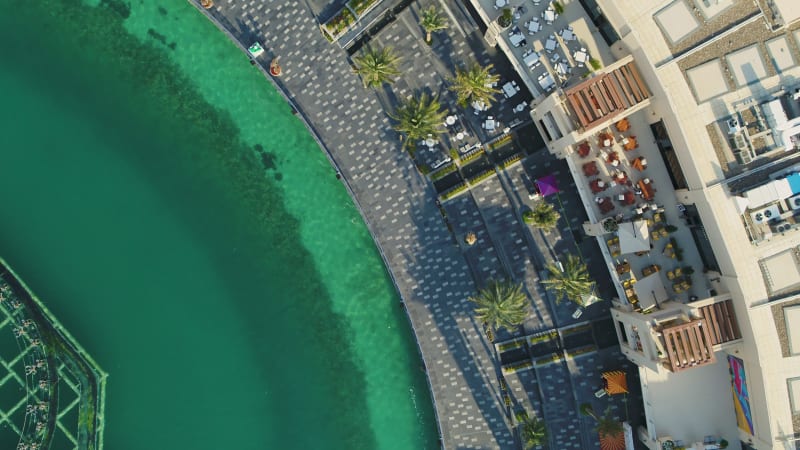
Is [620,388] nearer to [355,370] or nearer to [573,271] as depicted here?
[573,271]

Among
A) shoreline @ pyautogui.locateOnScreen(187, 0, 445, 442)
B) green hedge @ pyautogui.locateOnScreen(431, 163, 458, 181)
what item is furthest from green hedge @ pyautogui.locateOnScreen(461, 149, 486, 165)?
shoreline @ pyautogui.locateOnScreen(187, 0, 445, 442)

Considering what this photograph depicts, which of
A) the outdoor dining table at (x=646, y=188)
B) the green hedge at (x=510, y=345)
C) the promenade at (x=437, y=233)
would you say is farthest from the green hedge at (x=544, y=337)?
the outdoor dining table at (x=646, y=188)

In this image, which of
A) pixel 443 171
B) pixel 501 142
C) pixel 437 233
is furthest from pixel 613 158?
pixel 437 233

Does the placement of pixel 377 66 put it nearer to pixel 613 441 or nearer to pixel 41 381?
pixel 613 441

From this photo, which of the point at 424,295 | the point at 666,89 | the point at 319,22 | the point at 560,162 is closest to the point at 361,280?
the point at 424,295

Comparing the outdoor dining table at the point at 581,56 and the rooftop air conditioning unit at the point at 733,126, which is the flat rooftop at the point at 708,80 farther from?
the outdoor dining table at the point at 581,56

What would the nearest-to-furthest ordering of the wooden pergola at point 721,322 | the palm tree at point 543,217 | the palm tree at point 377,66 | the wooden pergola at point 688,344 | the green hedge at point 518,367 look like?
the wooden pergola at point 688,344 < the wooden pergola at point 721,322 < the palm tree at point 543,217 < the palm tree at point 377,66 < the green hedge at point 518,367
